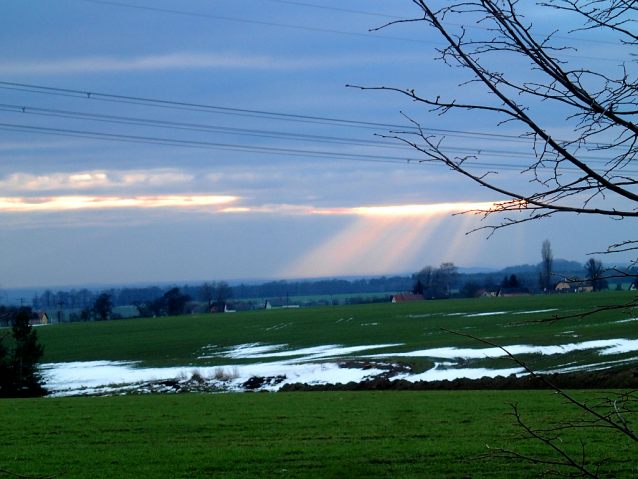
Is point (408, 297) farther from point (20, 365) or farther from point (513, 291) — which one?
point (20, 365)

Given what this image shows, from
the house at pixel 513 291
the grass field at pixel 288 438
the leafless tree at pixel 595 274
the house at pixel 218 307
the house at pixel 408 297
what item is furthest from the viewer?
the house at pixel 218 307

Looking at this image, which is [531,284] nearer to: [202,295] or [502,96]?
[202,295]

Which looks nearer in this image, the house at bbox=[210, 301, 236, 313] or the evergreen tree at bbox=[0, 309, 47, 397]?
the evergreen tree at bbox=[0, 309, 47, 397]

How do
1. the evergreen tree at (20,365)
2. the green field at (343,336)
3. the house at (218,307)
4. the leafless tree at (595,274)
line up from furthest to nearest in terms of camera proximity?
the house at (218,307)
the green field at (343,336)
the evergreen tree at (20,365)
the leafless tree at (595,274)

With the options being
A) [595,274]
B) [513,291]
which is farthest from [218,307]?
[595,274]

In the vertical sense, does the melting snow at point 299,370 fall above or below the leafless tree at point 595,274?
below

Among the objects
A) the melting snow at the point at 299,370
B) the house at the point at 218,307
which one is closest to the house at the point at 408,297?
the house at the point at 218,307

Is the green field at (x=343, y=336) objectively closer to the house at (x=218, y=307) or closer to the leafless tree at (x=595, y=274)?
the leafless tree at (x=595, y=274)

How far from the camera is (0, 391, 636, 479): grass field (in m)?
9.51

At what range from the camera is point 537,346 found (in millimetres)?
33469

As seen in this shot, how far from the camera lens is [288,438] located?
39.4 ft

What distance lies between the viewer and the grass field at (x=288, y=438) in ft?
31.2

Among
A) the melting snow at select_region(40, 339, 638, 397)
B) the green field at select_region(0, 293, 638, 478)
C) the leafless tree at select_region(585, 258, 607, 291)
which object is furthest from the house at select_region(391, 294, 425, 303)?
the leafless tree at select_region(585, 258, 607, 291)

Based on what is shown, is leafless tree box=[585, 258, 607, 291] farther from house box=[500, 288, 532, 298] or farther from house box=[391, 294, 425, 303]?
house box=[391, 294, 425, 303]
